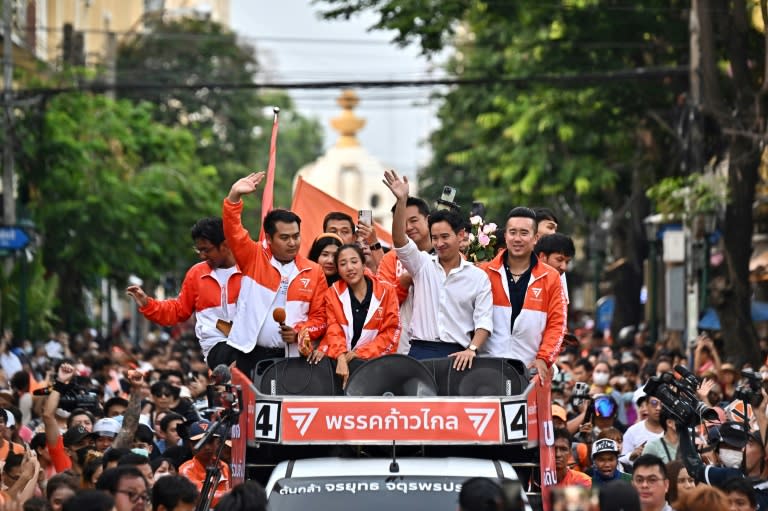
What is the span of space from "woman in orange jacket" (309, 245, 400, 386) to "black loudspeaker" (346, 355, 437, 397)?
72 cm

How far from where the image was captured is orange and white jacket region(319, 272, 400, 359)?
1125 centimetres

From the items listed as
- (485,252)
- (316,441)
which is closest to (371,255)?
(485,252)

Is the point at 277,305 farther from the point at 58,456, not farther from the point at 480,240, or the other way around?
the point at 58,456

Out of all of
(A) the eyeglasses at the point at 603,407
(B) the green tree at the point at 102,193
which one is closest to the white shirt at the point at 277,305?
(A) the eyeglasses at the point at 603,407

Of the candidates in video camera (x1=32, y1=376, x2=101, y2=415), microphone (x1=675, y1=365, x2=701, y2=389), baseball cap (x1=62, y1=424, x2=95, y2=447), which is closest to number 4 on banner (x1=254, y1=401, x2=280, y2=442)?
microphone (x1=675, y1=365, x2=701, y2=389)

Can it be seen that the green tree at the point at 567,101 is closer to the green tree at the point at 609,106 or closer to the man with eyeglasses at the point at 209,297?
the green tree at the point at 609,106

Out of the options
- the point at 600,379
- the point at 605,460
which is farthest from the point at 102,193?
the point at 605,460

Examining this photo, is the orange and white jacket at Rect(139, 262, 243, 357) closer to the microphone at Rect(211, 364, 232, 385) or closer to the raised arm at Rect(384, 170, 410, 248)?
the raised arm at Rect(384, 170, 410, 248)

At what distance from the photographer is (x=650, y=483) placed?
33.3 feet

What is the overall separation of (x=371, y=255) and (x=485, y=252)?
35.9 inches

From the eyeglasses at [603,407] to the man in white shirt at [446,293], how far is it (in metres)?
4.70

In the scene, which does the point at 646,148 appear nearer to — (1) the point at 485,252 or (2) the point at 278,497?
(1) the point at 485,252

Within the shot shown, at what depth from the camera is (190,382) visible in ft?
63.5

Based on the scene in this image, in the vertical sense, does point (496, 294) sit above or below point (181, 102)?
below
